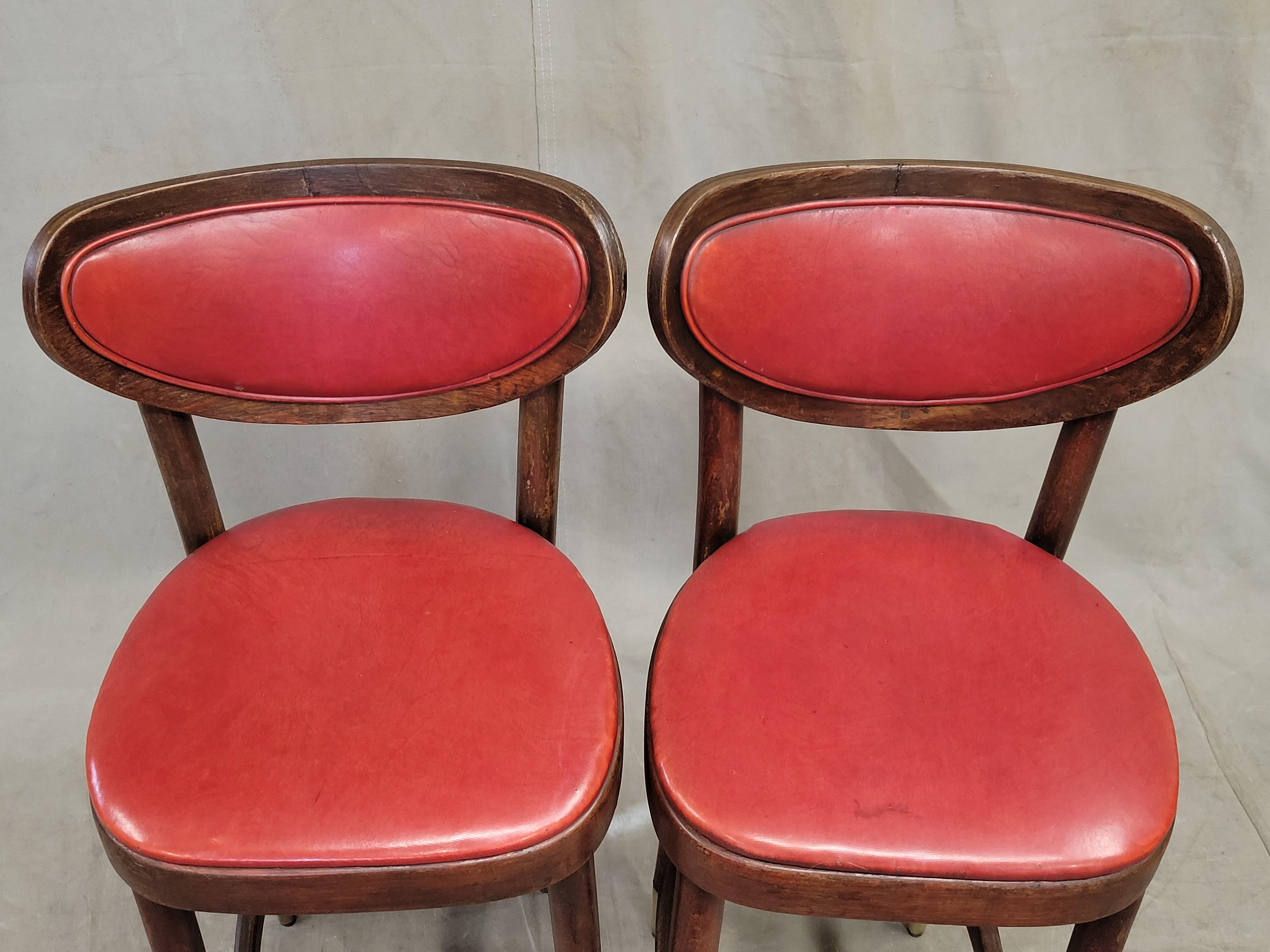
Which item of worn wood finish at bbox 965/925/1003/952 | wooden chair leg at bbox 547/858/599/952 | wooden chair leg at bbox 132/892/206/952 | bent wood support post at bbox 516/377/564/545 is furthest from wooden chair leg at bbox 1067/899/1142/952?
wooden chair leg at bbox 132/892/206/952

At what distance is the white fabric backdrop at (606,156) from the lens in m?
1.41

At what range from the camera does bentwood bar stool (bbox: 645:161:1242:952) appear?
32.4 inches

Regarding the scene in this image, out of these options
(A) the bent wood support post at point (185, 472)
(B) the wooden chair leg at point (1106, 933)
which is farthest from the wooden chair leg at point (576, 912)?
(A) the bent wood support post at point (185, 472)

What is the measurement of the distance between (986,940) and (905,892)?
1.63ft

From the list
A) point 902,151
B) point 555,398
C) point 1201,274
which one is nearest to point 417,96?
point 555,398

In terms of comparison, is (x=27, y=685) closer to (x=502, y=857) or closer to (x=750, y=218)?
(x=502, y=857)

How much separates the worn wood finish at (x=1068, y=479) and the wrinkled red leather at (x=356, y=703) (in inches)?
20.2

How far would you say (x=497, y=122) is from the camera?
4.83 feet

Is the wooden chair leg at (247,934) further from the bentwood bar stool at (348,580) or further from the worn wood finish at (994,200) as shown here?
the worn wood finish at (994,200)

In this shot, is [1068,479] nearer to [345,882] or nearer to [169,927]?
[345,882]

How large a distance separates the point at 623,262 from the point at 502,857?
22.5 inches

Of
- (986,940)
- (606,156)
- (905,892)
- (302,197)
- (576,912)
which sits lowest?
(986,940)

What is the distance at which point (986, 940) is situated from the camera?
1.22 m

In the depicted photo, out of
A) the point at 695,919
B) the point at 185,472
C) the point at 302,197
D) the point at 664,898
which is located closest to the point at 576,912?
the point at 695,919
